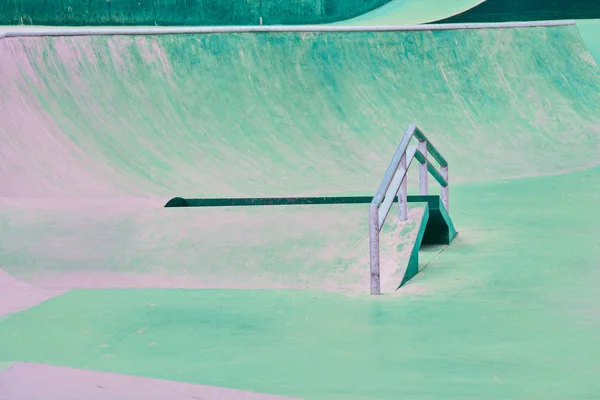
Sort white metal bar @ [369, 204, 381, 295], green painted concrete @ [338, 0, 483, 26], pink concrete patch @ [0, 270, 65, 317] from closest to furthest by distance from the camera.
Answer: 1. pink concrete patch @ [0, 270, 65, 317]
2. white metal bar @ [369, 204, 381, 295]
3. green painted concrete @ [338, 0, 483, 26]

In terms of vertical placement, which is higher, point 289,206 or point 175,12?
point 289,206

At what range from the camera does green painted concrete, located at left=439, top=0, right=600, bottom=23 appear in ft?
67.9

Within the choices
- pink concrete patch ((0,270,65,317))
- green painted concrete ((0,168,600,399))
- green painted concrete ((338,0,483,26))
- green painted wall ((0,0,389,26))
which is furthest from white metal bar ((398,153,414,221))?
green painted concrete ((338,0,483,26))

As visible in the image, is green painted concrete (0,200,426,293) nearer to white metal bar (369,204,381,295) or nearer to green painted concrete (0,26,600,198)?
white metal bar (369,204,381,295)

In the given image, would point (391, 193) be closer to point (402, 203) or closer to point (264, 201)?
point (402, 203)

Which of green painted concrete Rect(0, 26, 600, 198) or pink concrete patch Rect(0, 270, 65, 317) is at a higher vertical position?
pink concrete patch Rect(0, 270, 65, 317)

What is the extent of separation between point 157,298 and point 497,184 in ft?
22.8

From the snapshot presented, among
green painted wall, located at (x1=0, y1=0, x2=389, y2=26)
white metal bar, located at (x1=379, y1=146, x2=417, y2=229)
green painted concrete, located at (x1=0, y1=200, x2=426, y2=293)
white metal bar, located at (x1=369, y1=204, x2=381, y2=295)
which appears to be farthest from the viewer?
green painted wall, located at (x1=0, y1=0, x2=389, y2=26)

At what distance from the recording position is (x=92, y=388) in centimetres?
465

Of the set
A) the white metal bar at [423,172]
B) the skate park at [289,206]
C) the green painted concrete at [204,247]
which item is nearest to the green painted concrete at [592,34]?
the skate park at [289,206]

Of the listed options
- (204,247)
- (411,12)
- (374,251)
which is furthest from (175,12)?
(374,251)

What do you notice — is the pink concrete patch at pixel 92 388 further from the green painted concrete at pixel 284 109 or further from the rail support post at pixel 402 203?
the green painted concrete at pixel 284 109

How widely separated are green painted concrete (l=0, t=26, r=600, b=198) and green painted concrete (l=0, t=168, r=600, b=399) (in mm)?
4627

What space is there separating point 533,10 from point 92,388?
17.7m
